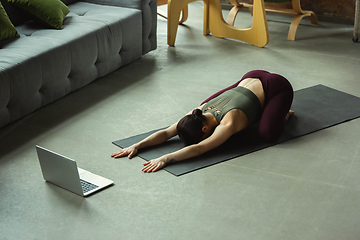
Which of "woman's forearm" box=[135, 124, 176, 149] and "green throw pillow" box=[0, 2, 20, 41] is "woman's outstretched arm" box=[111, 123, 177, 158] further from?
"green throw pillow" box=[0, 2, 20, 41]

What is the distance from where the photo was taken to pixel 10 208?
71.4 inches

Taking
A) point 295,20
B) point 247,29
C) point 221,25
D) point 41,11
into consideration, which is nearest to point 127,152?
point 41,11

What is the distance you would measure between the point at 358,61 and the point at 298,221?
2292mm

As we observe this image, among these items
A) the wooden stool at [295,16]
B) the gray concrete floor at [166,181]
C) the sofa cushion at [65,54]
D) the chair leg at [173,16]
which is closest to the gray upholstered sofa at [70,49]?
the sofa cushion at [65,54]

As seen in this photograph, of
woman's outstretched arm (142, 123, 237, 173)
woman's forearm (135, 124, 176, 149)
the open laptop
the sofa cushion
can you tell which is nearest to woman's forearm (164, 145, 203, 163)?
woman's outstretched arm (142, 123, 237, 173)

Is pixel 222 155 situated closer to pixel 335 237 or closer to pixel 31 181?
pixel 335 237

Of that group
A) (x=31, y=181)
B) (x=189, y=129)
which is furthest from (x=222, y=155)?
(x=31, y=181)

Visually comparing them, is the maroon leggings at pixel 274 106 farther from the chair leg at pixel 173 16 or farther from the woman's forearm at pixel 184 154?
the chair leg at pixel 173 16

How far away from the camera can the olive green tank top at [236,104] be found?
2.26m

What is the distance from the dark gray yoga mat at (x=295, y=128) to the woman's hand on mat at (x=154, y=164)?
3 centimetres

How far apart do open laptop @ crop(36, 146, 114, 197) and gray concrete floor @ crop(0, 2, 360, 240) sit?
0.14ft

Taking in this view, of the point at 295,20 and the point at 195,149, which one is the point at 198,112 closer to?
the point at 195,149

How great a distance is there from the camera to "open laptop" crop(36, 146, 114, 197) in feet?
6.05

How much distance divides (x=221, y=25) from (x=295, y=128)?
2.03 m
